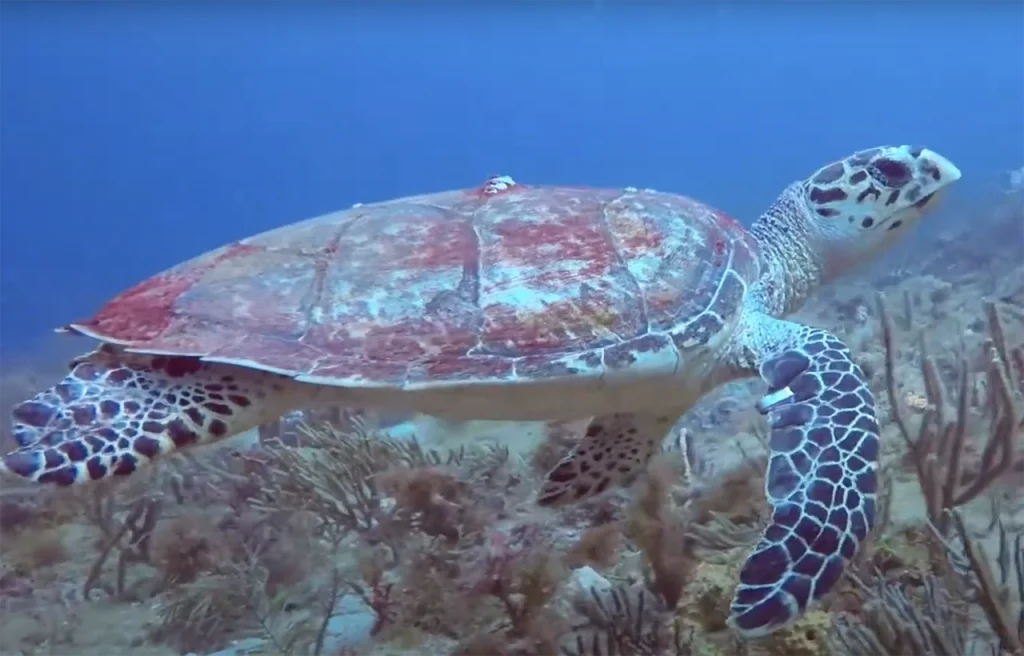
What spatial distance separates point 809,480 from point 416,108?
287 feet

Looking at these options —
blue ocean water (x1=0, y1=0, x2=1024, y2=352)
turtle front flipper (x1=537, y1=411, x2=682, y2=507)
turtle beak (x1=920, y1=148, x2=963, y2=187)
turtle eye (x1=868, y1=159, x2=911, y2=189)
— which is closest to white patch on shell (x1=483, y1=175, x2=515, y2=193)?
turtle front flipper (x1=537, y1=411, x2=682, y2=507)

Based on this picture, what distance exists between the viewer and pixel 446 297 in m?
3.26

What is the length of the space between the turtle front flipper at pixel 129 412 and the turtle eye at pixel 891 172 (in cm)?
301

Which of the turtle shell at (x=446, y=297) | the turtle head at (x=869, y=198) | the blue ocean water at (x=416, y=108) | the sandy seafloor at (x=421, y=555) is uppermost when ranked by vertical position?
the blue ocean water at (x=416, y=108)

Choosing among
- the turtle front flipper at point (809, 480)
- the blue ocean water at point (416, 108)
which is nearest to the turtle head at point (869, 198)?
the turtle front flipper at point (809, 480)

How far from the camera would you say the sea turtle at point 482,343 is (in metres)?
2.80

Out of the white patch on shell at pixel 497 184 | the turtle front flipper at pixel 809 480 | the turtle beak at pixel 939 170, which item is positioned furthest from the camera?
the turtle beak at pixel 939 170

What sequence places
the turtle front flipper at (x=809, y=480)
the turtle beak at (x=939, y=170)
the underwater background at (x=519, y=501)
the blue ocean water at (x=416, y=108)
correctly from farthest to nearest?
1. the blue ocean water at (x=416, y=108)
2. the turtle beak at (x=939, y=170)
3. the underwater background at (x=519, y=501)
4. the turtle front flipper at (x=809, y=480)

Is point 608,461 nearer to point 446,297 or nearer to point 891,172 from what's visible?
point 446,297

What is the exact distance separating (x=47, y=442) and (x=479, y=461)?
2.78 m

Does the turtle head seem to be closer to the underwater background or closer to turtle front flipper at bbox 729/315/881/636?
the underwater background

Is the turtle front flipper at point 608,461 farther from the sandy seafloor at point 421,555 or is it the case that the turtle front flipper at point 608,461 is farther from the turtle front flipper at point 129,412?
the turtle front flipper at point 129,412

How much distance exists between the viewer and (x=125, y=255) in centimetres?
5897

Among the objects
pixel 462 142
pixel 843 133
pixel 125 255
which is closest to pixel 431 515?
pixel 125 255
